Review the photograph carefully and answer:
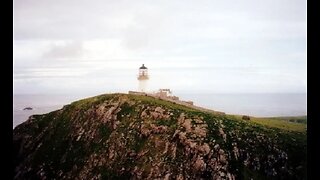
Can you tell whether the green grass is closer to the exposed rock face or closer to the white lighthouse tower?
the exposed rock face

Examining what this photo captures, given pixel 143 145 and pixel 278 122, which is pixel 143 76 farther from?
pixel 278 122

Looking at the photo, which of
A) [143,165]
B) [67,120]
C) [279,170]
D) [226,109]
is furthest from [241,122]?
[67,120]

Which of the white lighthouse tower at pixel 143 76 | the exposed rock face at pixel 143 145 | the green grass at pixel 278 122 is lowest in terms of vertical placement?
the exposed rock face at pixel 143 145

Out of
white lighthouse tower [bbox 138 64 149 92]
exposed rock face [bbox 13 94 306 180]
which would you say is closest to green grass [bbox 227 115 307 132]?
exposed rock face [bbox 13 94 306 180]

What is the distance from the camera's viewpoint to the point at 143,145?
42.2 metres

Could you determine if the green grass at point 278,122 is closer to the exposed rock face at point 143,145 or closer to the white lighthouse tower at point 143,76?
the exposed rock face at point 143,145

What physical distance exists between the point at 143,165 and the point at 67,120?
16.1 metres

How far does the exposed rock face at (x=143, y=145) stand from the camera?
36.5m

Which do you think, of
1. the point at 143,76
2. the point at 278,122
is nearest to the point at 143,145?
the point at 143,76

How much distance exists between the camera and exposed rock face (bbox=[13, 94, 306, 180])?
120 feet

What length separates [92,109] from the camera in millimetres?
48969

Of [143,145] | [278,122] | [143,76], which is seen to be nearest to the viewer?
[278,122]

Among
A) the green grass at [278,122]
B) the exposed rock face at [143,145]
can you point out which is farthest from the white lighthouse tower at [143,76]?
the green grass at [278,122]

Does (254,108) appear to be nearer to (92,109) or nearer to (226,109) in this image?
(226,109)
